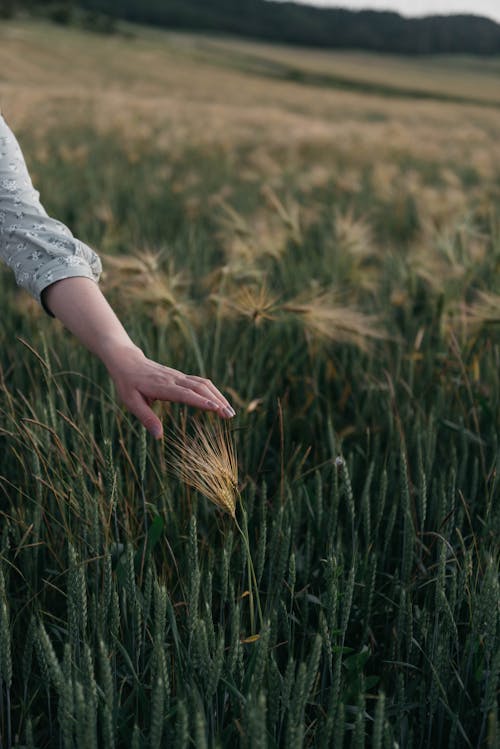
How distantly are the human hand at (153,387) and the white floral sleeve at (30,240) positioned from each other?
179 mm

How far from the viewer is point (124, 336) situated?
103 centimetres

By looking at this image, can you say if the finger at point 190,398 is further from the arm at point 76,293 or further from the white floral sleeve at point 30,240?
the white floral sleeve at point 30,240

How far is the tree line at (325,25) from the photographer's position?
69062 millimetres

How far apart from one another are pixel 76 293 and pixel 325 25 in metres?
80.3

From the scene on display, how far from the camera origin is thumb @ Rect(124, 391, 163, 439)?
96cm

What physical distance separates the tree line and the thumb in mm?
72774

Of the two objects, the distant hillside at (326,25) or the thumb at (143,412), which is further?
the distant hillside at (326,25)

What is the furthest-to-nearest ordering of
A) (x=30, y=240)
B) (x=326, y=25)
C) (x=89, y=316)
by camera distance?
(x=326, y=25)
(x=30, y=240)
(x=89, y=316)

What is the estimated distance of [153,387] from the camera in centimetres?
96

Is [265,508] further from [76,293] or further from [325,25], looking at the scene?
[325,25]

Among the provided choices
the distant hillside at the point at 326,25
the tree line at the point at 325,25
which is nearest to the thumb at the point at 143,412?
the tree line at the point at 325,25

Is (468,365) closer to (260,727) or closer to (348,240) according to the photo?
(348,240)

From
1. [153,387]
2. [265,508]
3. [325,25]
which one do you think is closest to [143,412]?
[153,387]

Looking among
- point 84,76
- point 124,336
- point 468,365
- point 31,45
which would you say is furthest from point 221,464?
point 31,45
